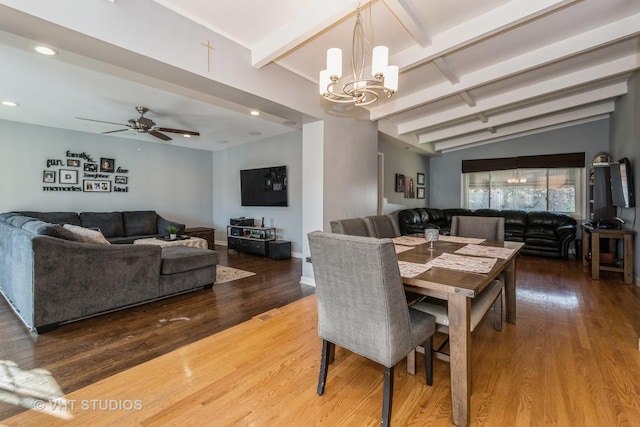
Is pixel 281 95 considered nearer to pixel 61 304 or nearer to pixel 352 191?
pixel 352 191

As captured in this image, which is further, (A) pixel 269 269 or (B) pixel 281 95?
(A) pixel 269 269

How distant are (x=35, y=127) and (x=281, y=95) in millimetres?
4757

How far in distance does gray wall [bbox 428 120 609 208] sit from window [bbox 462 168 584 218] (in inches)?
13.8

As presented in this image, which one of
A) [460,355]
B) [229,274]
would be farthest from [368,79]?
[229,274]

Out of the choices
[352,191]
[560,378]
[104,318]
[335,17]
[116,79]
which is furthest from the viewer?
[352,191]

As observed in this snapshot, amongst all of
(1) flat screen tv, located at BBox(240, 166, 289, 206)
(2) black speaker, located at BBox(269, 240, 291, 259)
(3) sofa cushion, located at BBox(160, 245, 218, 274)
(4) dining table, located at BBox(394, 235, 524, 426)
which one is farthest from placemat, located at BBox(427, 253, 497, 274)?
(1) flat screen tv, located at BBox(240, 166, 289, 206)

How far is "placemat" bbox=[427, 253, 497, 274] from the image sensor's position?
1.64 metres

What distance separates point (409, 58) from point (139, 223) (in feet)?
18.5

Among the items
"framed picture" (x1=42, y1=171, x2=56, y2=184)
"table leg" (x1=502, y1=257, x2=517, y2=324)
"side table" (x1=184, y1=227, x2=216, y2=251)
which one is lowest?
"table leg" (x1=502, y1=257, x2=517, y2=324)

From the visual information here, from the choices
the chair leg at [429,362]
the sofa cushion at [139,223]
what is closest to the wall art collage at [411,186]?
the chair leg at [429,362]

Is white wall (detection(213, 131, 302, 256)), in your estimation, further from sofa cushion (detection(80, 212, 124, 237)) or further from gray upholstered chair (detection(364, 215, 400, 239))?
gray upholstered chair (detection(364, 215, 400, 239))

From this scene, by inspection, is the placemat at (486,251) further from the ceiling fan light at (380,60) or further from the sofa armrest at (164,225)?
the sofa armrest at (164,225)

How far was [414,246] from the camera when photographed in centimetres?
239

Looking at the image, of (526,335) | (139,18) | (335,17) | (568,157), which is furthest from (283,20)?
(568,157)
